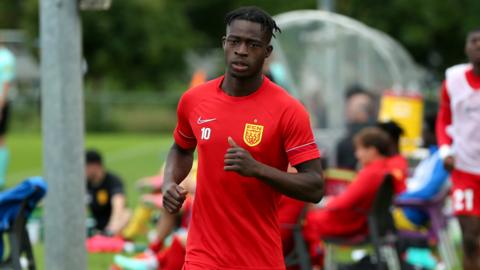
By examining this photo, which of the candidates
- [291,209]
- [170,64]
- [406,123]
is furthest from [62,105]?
[170,64]

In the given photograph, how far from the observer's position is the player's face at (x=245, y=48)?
508cm

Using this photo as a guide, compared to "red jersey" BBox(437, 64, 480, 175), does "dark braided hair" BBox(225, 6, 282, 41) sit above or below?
above

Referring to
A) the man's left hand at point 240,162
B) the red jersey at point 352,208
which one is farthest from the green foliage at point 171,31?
the man's left hand at point 240,162

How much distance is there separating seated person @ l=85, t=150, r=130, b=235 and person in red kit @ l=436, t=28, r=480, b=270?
4.73 metres

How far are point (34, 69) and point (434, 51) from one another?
3341cm

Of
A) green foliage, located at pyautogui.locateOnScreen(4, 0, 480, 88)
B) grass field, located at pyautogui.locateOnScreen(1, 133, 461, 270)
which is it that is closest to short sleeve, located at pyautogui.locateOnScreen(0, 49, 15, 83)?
grass field, located at pyautogui.locateOnScreen(1, 133, 461, 270)

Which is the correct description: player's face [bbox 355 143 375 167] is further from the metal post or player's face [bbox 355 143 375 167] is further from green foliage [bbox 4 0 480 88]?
green foliage [bbox 4 0 480 88]

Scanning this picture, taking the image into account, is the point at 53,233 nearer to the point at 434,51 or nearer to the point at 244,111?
the point at 244,111

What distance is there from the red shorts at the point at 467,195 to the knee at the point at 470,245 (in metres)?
0.18

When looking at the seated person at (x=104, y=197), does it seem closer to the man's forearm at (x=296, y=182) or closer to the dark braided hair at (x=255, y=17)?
the dark braided hair at (x=255, y=17)

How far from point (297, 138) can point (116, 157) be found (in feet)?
71.8

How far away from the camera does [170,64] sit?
176ft

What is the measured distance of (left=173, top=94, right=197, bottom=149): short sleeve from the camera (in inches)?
212

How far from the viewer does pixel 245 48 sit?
16.6ft
